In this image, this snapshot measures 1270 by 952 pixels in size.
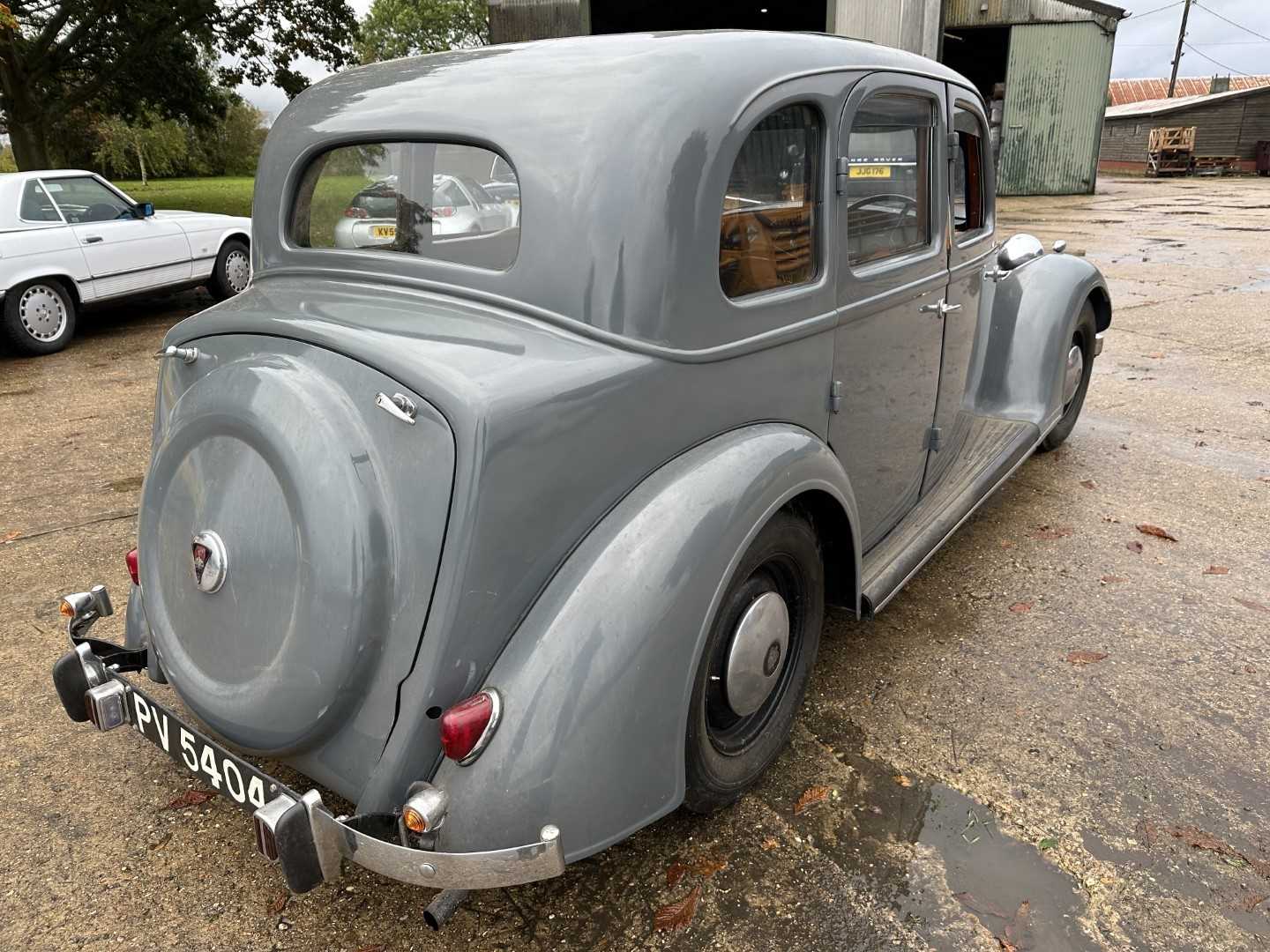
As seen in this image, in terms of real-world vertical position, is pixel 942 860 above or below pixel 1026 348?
below

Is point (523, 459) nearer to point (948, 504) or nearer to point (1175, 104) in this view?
point (948, 504)

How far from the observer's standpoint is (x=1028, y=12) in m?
20.1

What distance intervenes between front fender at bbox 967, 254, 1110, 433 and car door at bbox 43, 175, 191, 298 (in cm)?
787

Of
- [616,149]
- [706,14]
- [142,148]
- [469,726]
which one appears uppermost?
[706,14]

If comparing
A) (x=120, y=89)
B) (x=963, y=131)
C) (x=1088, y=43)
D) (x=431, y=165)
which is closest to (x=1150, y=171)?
(x=1088, y=43)

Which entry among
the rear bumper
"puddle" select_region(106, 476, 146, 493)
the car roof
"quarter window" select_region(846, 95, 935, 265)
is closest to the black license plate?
the rear bumper

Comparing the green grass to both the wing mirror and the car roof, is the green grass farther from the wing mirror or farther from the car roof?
the car roof

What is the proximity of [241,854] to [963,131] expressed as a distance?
360 centimetres

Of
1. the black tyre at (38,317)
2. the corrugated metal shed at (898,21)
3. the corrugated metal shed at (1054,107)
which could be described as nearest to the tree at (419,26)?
the corrugated metal shed at (1054,107)

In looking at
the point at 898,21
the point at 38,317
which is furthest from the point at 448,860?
the point at 898,21

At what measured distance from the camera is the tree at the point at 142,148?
117 ft

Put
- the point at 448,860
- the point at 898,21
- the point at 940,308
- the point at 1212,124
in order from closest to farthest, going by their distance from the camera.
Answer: the point at 448,860 → the point at 940,308 → the point at 898,21 → the point at 1212,124

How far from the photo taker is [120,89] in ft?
58.0

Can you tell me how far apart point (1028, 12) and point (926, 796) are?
2247 cm
